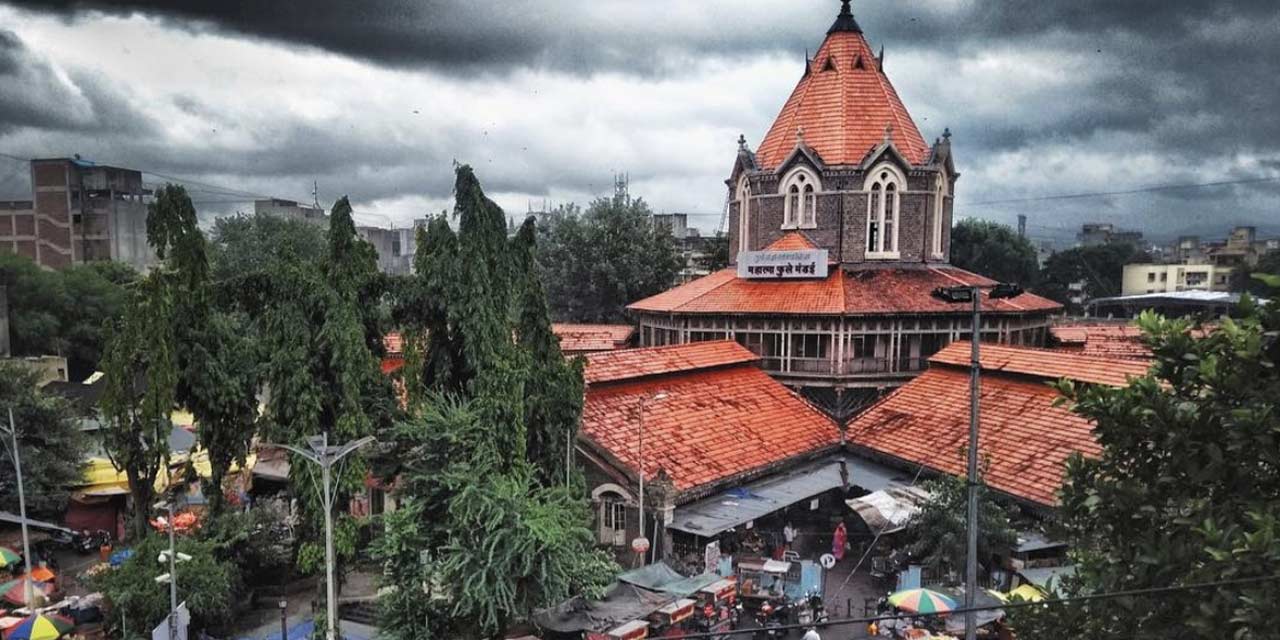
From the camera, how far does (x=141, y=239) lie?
213 ft

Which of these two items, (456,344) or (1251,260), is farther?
(1251,260)

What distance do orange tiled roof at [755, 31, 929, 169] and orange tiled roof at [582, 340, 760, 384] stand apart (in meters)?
10.1

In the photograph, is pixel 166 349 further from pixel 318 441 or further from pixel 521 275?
pixel 521 275

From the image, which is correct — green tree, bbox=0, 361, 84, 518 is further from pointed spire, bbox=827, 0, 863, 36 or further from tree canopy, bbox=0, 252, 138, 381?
pointed spire, bbox=827, 0, 863, 36

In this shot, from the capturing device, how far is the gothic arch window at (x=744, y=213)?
3294 cm

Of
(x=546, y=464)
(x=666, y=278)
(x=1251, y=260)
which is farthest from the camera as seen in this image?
(x=1251, y=260)

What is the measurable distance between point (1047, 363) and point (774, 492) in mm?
8904

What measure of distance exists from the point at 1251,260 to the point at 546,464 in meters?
105

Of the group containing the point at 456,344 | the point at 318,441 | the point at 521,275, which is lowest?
the point at 318,441

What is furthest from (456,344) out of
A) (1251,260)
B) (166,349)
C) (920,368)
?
(1251,260)

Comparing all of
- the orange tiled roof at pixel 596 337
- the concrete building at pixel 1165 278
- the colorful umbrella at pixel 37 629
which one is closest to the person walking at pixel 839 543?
the orange tiled roof at pixel 596 337

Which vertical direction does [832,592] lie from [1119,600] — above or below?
below

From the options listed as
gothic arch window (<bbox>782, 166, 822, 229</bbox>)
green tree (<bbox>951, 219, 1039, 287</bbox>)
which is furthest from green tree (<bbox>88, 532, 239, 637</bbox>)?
green tree (<bbox>951, 219, 1039, 287</bbox>)

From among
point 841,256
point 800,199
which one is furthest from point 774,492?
point 800,199
